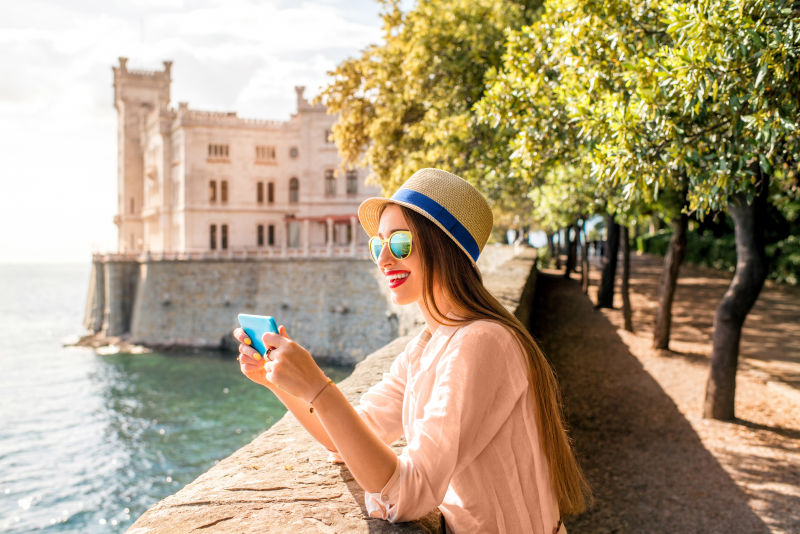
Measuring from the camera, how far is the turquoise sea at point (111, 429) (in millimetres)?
17031

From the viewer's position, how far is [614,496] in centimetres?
716

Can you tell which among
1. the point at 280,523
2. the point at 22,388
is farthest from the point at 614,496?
the point at 22,388

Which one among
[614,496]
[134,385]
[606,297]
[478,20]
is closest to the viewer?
[614,496]

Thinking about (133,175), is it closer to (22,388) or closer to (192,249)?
(192,249)

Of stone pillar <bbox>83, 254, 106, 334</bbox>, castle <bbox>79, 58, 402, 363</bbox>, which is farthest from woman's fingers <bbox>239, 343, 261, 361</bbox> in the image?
stone pillar <bbox>83, 254, 106, 334</bbox>

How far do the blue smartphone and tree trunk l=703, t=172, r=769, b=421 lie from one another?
8997 mm

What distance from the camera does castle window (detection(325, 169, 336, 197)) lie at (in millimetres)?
47031

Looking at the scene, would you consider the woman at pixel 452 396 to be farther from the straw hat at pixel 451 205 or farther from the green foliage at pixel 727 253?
the green foliage at pixel 727 253

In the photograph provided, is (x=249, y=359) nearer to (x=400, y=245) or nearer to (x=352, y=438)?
(x=352, y=438)

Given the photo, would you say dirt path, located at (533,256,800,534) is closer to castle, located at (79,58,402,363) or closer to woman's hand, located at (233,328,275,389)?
woman's hand, located at (233,328,275,389)

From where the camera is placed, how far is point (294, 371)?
1.91 metres

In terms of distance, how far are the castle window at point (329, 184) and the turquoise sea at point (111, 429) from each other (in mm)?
15932

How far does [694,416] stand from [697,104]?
243 inches

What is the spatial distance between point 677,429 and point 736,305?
6.87 ft
